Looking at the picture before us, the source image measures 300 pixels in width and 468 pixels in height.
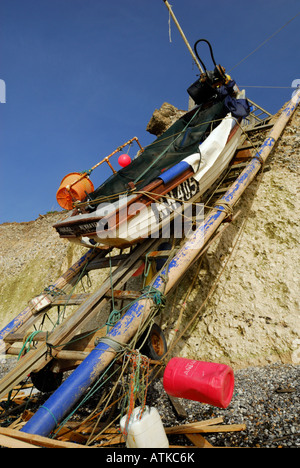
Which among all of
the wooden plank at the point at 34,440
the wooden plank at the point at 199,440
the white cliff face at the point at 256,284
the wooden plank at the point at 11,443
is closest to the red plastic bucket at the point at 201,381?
the wooden plank at the point at 199,440

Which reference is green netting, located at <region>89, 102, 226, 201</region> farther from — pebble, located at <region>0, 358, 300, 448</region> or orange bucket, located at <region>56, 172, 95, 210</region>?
pebble, located at <region>0, 358, 300, 448</region>

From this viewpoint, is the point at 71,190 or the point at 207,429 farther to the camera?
the point at 71,190

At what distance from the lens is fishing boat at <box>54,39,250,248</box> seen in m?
4.15

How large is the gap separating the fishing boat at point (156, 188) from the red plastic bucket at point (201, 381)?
199 centimetres

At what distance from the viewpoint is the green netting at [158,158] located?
507cm

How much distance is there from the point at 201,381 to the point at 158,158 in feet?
13.4

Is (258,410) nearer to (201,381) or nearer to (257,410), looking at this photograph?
(257,410)

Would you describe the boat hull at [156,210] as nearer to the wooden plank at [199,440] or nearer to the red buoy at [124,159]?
the red buoy at [124,159]

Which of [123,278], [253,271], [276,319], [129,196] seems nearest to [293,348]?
[276,319]

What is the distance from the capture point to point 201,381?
2.70m

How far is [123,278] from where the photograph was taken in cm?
453

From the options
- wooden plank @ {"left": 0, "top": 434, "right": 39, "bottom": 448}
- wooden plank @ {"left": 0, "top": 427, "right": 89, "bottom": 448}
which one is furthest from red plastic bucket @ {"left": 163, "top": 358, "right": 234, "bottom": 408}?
wooden plank @ {"left": 0, "top": 434, "right": 39, "bottom": 448}

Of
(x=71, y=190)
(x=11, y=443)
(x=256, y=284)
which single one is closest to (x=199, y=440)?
(x=11, y=443)
